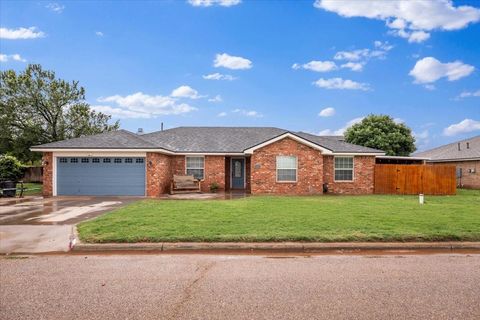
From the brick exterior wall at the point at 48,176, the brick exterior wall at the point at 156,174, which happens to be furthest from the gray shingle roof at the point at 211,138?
the brick exterior wall at the point at 48,176

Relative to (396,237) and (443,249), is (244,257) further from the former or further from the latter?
(443,249)

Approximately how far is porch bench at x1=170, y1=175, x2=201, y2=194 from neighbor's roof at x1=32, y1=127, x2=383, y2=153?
6.05ft

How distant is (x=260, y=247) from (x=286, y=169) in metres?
12.8

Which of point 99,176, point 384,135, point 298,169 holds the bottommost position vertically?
point 99,176

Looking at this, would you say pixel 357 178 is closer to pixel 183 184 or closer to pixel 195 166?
pixel 195 166

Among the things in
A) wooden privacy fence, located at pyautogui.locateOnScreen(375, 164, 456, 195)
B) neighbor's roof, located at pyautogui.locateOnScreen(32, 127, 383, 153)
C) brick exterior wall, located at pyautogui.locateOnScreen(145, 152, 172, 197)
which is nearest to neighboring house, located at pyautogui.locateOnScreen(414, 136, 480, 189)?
wooden privacy fence, located at pyautogui.locateOnScreen(375, 164, 456, 195)

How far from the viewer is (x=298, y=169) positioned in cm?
1991

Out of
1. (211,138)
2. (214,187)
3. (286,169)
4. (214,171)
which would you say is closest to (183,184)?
(214,187)

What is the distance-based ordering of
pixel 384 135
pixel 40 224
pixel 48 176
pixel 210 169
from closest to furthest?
pixel 40 224 → pixel 48 176 → pixel 210 169 → pixel 384 135

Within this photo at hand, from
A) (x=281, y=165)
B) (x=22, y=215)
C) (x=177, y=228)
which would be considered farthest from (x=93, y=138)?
(x=177, y=228)

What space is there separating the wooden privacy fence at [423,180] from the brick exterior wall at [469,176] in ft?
26.2

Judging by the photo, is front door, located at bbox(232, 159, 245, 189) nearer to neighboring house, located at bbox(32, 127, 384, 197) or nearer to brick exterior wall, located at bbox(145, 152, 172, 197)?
neighboring house, located at bbox(32, 127, 384, 197)

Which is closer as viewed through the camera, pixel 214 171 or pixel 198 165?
pixel 214 171

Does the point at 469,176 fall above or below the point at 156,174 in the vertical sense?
below
